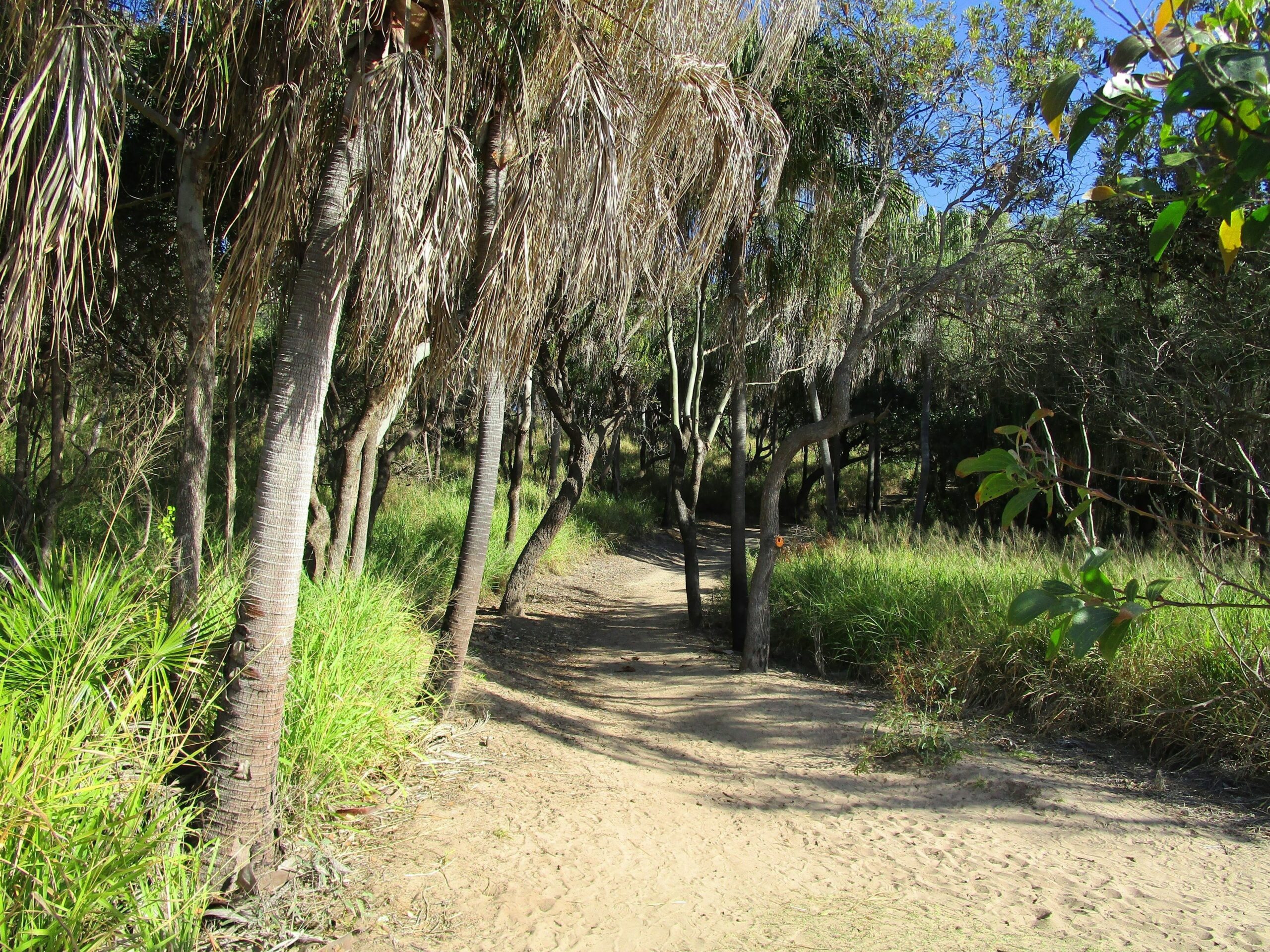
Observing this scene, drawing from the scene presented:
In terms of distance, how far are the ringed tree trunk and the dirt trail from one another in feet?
2.50

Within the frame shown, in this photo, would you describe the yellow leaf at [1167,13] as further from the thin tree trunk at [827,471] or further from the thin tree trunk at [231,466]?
the thin tree trunk at [827,471]

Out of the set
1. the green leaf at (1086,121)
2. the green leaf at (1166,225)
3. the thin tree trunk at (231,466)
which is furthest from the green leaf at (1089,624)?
the thin tree trunk at (231,466)

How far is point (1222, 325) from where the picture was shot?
27.9ft

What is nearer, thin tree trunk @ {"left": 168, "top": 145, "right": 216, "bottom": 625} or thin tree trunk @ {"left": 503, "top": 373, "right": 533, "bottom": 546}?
thin tree trunk @ {"left": 168, "top": 145, "right": 216, "bottom": 625}

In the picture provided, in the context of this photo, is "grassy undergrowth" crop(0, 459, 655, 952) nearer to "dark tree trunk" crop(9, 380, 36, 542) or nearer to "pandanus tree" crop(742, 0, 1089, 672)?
"dark tree trunk" crop(9, 380, 36, 542)

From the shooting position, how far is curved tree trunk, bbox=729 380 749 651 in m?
9.66

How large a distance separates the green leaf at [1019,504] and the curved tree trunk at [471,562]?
203 inches

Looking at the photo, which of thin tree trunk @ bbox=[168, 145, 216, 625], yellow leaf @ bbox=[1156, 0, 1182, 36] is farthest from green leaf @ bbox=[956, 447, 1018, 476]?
thin tree trunk @ bbox=[168, 145, 216, 625]

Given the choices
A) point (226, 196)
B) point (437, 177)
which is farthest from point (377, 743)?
point (226, 196)

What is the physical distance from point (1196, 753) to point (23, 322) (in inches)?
285

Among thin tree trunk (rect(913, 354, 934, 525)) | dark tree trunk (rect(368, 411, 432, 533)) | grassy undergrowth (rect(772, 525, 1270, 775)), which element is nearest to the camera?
grassy undergrowth (rect(772, 525, 1270, 775))

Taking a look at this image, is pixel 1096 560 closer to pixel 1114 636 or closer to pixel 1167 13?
pixel 1114 636

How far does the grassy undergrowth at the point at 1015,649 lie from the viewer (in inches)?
225

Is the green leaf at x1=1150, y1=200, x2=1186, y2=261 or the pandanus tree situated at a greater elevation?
the pandanus tree
